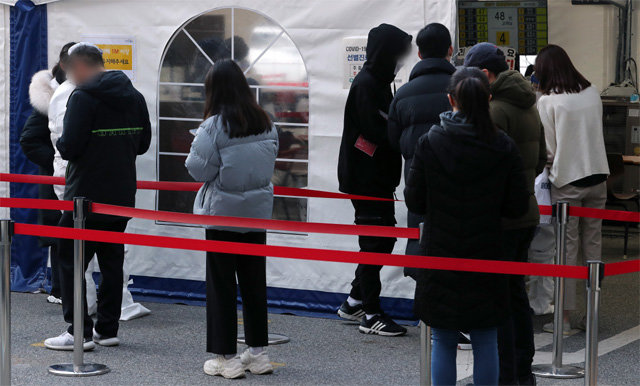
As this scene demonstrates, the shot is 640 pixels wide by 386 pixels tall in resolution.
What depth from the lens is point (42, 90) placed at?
7.27m

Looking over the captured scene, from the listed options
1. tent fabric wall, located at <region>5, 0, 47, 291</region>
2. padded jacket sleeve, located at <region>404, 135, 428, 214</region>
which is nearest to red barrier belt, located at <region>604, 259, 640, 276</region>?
padded jacket sleeve, located at <region>404, 135, 428, 214</region>

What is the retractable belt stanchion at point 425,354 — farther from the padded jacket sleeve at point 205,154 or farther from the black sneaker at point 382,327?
the black sneaker at point 382,327

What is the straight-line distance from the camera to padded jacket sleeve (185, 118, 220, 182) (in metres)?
5.39

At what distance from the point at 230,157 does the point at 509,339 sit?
177 cm

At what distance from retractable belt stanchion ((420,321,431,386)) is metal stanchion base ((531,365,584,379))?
124 cm

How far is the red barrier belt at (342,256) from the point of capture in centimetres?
421

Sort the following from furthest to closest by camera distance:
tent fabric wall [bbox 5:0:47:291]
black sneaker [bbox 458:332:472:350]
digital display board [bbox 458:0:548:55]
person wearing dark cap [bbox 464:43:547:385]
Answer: digital display board [bbox 458:0:548:55], tent fabric wall [bbox 5:0:47:291], black sneaker [bbox 458:332:472:350], person wearing dark cap [bbox 464:43:547:385]

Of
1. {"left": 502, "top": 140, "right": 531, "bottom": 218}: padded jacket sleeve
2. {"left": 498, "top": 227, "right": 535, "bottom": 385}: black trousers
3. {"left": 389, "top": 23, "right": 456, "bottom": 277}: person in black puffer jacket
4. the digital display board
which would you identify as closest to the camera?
{"left": 502, "top": 140, "right": 531, "bottom": 218}: padded jacket sleeve

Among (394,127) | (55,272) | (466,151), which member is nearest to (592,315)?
(466,151)

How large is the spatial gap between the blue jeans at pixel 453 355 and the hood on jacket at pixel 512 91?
1.39m

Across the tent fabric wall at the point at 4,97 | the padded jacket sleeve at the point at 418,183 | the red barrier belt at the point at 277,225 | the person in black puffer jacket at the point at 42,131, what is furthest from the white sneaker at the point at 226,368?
the tent fabric wall at the point at 4,97

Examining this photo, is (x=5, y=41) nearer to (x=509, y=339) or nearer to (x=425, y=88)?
(x=425, y=88)

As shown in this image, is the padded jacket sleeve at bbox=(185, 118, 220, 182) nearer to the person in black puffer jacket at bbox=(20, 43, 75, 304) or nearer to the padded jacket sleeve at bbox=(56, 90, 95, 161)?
the padded jacket sleeve at bbox=(56, 90, 95, 161)

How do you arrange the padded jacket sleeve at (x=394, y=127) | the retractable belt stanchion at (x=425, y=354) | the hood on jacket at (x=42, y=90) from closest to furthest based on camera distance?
the retractable belt stanchion at (x=425, y=354), the padded jacket sleeve at (x=394, y=127), the hood on jacket at (x=42, y=90)
